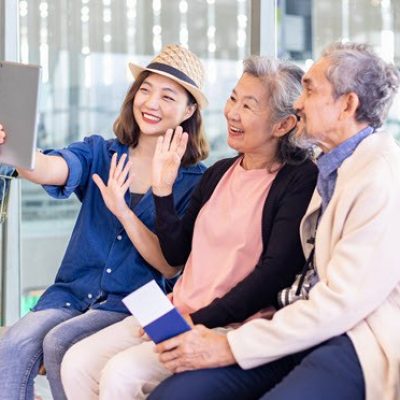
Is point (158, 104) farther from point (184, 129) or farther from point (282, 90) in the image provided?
→ point (282, 90)

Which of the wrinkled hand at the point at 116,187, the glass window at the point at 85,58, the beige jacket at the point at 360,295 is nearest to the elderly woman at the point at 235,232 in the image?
the wrinkled hand at the point at 116,187

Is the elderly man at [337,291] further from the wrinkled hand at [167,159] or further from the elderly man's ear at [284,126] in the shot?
the wrinkled hand at [167,159]

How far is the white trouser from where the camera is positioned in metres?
2.08

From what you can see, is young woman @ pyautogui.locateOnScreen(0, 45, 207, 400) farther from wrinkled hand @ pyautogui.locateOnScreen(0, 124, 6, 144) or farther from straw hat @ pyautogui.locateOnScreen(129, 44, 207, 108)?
wrinkled hand @ pyautogui.locateOnScreen(0, 124, 6, 144)

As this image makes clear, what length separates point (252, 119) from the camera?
2326mm

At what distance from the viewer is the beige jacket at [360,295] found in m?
1.83

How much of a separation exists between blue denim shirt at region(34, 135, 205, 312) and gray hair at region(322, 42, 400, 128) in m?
0.77

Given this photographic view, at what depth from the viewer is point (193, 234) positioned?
238cm

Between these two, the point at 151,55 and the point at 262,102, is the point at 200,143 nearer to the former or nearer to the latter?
the point at 262,102

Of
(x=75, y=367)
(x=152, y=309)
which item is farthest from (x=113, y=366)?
(x=152, y=309)

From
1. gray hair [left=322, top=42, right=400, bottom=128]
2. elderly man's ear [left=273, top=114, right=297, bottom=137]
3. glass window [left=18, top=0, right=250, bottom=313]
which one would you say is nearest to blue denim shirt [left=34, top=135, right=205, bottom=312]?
elderly man's ear [left=273, top=114, right=297, bottom=137]

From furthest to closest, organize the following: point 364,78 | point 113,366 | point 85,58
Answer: point 85,58 → point 113,366 → point 364,78

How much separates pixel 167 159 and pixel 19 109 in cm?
46

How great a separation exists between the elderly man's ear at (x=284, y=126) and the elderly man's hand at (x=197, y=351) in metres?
0.65
